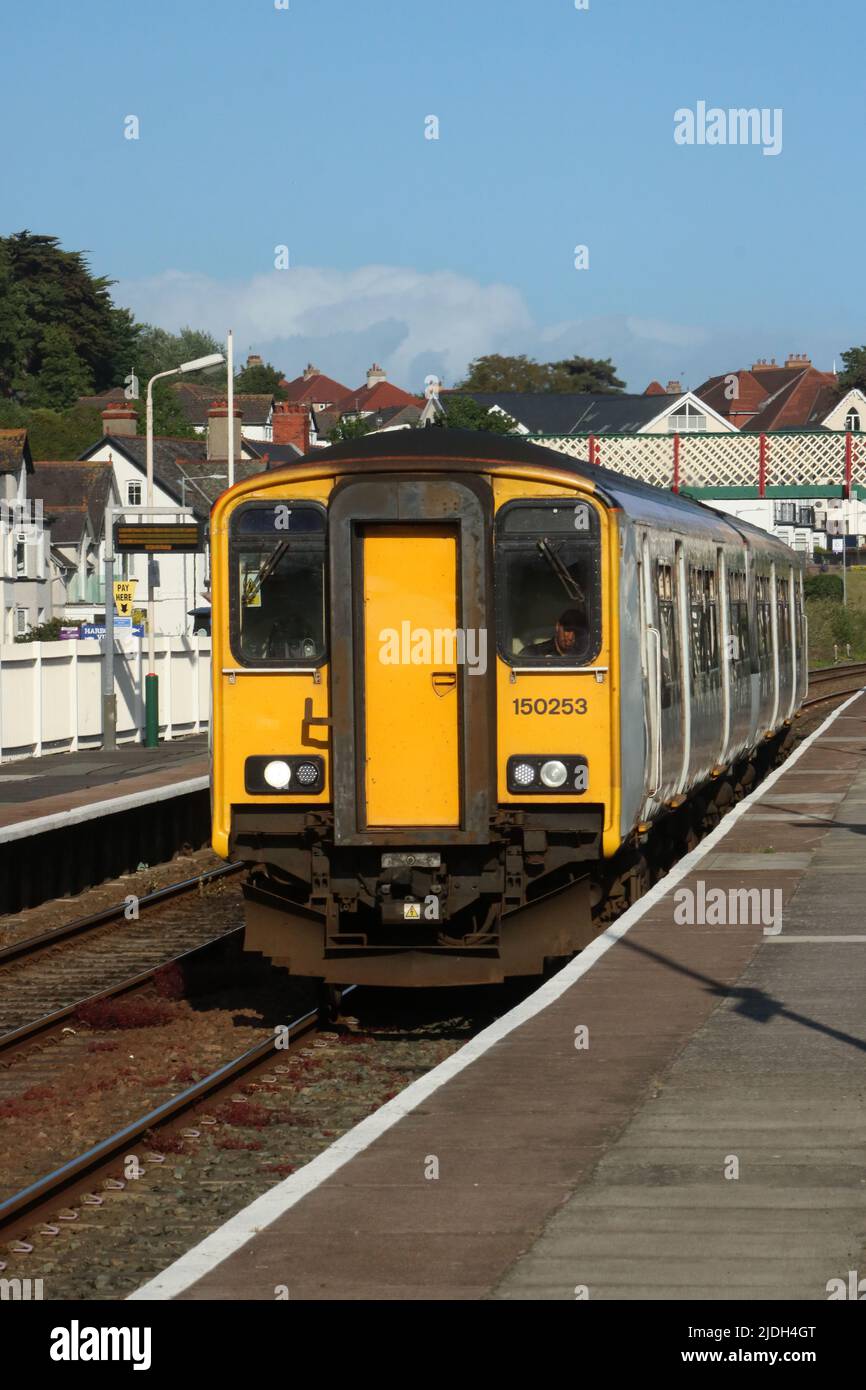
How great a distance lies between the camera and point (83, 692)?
3133cm

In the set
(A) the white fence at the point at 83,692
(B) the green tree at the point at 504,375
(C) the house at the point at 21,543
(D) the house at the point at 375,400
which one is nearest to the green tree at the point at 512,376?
(B) the green tree at the point at 504,375

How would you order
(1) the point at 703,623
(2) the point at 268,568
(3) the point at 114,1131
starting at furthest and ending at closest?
(1) the point at 703,623 < (2) the point at 268,568 < (3) the point at 114,1131

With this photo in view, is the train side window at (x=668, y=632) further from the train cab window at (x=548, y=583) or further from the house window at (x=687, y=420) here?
the house window at (x=687, y=420)

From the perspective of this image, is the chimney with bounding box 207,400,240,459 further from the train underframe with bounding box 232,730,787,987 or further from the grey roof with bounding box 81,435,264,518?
the train underframe with bounding box 232,730,787,987

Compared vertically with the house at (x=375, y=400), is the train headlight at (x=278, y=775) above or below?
below

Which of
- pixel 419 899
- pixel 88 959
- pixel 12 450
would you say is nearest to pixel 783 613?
pixel 88 959

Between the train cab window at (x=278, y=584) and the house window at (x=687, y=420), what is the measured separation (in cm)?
8724

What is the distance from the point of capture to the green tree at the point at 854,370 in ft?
451

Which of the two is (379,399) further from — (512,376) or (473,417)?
(473,417)

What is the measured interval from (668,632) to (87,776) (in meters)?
13.7

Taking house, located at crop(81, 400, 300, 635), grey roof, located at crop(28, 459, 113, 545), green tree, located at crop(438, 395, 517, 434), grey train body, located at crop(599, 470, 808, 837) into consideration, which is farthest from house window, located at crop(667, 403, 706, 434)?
grey train body, located at crop(599, 470, 808, 837)

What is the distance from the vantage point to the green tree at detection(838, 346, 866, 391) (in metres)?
137
